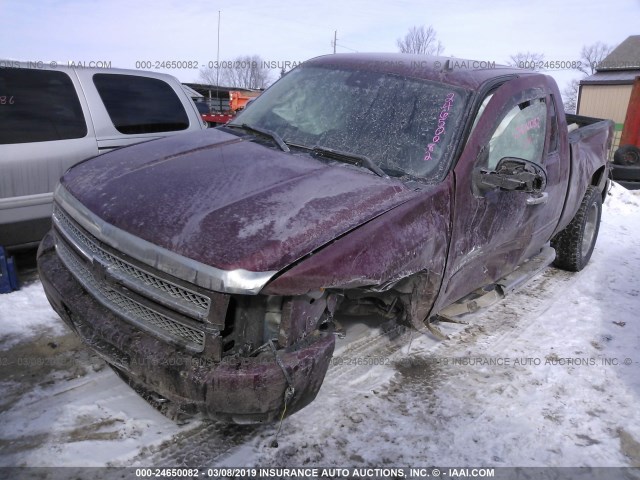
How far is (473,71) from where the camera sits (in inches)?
136

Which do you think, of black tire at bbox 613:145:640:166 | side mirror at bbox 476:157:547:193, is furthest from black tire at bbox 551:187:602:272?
black tire at bbox 613:145:640:166

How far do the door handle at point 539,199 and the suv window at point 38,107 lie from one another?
3869mm

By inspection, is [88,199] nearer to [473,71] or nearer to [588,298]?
[473,71]

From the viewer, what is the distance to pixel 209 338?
85.3 inches

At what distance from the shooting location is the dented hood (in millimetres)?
2143

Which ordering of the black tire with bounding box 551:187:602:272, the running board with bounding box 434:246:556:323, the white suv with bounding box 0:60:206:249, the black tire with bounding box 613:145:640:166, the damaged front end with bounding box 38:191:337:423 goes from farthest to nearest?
1. the black tire with bounding box 613:145:640:166
2. the black tire with bounding box 551:187:602:272
3. the white suv with bounding box 0:60:206:249
4. the running board with bounding box 434:246:556:323
5. the damaged front end with bounding box 38:191:337:423

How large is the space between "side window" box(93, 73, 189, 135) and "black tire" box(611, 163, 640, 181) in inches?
392

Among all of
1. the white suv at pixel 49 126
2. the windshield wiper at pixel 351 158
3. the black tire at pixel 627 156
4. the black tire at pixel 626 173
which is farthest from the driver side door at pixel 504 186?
the black tire at pixel 627 156

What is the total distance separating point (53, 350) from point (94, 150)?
2075mm

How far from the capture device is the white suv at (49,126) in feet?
14.0

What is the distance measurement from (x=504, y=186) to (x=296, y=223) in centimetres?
135

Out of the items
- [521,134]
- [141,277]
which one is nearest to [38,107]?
[141,277]

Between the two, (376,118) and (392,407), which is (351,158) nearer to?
(376,118)

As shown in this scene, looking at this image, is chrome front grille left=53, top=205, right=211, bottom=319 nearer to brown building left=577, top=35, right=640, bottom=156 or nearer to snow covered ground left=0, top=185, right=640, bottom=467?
snow covered ground left=0, top=185, right=640, bottom=467
